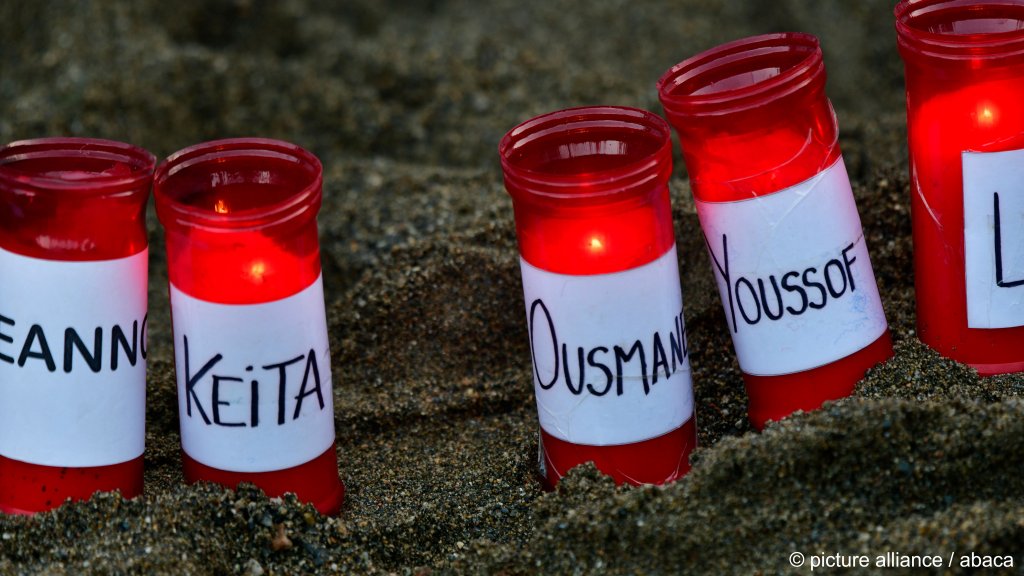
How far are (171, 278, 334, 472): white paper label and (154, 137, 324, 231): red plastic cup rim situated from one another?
0.11m

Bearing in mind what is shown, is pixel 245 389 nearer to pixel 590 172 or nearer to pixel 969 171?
pixel 590 172

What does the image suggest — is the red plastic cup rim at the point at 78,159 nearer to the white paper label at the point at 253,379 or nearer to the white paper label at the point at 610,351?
the white paper label at the point at 253,379

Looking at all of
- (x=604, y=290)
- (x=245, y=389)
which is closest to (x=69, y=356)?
(x=245, y=389)

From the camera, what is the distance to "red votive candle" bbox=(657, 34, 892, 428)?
67.6 inches

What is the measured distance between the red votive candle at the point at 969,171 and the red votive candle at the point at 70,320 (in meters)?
1.15

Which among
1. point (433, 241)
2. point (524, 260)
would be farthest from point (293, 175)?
point (433, 241)

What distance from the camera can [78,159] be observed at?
5.91 feet

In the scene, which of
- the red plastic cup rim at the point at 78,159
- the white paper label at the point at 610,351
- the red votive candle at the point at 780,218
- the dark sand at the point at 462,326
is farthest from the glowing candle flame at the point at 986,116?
the red plastic cup rim at the point at 78,159

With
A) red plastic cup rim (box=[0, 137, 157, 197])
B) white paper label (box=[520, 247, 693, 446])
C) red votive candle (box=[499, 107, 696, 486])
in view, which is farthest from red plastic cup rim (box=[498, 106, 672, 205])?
red plastic cup rim (box=[0, 137, 157, 197])

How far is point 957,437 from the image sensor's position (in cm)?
160

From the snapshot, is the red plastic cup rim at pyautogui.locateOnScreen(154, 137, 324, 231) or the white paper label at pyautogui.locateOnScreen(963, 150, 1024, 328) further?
the white paper label at pyautogui.locateOnScreen(963, 150, 1024, 328)

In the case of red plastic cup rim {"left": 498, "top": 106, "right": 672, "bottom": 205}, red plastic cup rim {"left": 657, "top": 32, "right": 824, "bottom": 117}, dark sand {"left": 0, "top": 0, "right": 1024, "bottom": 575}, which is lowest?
dark sand {"left": 0, "top": 0, "right": 1024, "bottom": 575}

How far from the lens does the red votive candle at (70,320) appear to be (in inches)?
66.0

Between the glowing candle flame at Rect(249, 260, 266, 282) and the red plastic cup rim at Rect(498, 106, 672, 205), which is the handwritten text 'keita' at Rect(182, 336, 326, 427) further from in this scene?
the red plastic cup rim at Rect(498, 106, 672, 205)
